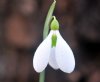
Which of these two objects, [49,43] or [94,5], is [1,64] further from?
[49,43]

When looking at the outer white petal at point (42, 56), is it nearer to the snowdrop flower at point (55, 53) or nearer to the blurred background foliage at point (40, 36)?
the snowdrop flower at point (55, 53)

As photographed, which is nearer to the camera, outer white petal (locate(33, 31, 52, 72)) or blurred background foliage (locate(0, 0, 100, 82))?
outer white petal (locate(33, 31, 52, 72))

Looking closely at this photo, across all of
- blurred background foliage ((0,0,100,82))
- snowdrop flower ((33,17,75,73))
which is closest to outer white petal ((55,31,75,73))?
snowdrop flower ((33,17,75,73))

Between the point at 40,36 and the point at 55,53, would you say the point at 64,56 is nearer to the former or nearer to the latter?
the point at 55,53

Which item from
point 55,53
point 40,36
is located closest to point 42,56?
point 55,53

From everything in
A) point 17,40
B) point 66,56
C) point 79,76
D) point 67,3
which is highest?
point 67,3

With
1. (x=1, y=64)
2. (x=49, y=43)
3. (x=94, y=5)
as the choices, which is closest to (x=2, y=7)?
(x=1, y=64)

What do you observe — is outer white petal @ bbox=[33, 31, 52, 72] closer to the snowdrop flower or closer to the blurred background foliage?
the snowdrop flower

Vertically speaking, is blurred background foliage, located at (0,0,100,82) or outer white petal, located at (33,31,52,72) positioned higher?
blurred background foliage, located at (0,0,100,82)
